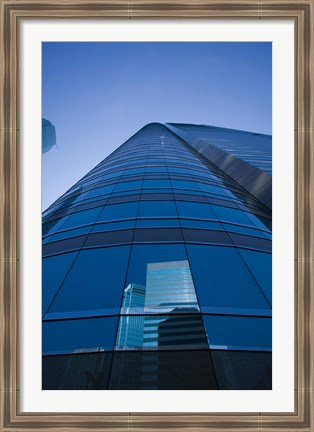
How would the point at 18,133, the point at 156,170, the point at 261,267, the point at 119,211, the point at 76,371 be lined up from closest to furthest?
the point at 18,133 → the point at 76,371 → the point at 261,267 → the point at 119,211 → the point at 156,170

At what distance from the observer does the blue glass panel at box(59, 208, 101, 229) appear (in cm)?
1095

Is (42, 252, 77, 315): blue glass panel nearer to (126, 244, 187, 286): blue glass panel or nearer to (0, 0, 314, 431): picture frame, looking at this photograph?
(126, 244, 187, 286): blue glass panel

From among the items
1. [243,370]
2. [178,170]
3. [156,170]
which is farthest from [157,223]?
[178,170]

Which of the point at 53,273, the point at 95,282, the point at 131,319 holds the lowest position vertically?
the point at 131,319

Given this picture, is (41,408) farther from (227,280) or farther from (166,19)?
(166,19)

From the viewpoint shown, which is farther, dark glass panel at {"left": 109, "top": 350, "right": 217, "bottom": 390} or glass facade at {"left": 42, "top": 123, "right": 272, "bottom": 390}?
glass facade at {"left": 42, "top": 123, "right": 272, "bottom": 390}

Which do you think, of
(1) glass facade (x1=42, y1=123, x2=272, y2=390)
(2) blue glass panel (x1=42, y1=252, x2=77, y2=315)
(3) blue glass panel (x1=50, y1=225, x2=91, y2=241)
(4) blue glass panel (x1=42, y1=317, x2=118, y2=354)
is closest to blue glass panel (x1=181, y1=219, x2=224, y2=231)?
(1) glass facade (x1=42, y1=123, x2=272, y2=390)

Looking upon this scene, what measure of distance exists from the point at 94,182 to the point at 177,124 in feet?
165

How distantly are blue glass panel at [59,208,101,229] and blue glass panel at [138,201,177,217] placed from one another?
1195 millimetres

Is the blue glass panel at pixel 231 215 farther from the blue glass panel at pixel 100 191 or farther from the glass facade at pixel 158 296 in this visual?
the blue glass panel at pixel 100 191

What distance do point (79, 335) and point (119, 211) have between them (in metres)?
5.17

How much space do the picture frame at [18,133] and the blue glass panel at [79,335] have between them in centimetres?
101

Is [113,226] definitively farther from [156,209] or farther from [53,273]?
[53,273]

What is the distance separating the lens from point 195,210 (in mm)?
11094
